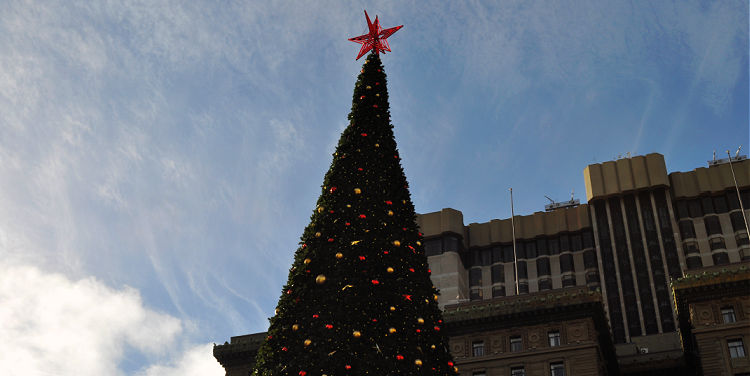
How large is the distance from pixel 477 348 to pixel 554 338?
6168mm

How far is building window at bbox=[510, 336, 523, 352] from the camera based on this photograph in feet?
181

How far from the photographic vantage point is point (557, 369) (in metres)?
53.5

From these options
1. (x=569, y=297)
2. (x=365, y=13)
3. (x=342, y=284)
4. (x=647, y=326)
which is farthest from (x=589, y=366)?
(x=647, y=326)

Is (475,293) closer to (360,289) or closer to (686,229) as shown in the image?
(686,229)

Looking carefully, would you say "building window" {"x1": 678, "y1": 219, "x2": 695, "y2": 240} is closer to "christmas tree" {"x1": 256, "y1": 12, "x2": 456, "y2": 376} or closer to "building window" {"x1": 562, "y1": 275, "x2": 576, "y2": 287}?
"building window" {"x1": 562, "y1": 275, "x2": 576, "y2": 287}

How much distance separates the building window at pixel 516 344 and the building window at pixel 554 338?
2.31 metres

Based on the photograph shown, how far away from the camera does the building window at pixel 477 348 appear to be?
56.1 metres

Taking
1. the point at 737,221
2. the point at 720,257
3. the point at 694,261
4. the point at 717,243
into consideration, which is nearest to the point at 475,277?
the point at 694,261

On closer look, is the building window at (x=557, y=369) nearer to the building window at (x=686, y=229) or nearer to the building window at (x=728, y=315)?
the building window at (x=728, y=315)

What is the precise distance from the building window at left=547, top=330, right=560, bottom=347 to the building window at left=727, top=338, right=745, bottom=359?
12.3 m

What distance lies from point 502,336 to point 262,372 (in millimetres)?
40880

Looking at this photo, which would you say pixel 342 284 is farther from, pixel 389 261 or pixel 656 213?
pixel 656 213

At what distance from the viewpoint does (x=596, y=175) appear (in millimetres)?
111250

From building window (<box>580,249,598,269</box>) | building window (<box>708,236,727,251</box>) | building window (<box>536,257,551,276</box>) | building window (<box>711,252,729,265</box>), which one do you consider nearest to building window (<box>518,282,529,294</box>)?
building window (<box>536,257,551,276</box>)
